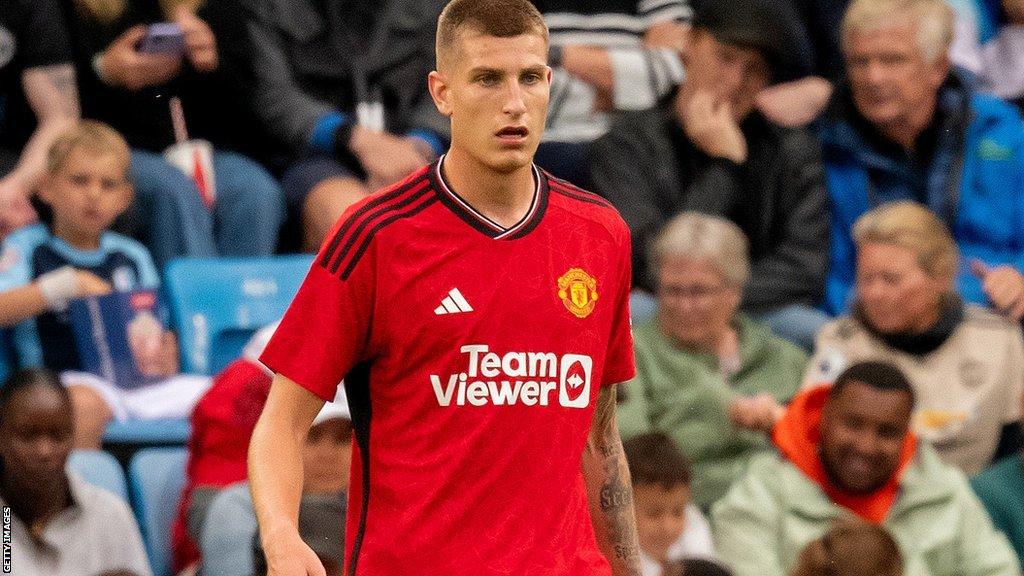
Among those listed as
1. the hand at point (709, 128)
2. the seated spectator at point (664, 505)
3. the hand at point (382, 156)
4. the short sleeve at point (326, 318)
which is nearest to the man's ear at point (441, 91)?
the short sleeve at point (326, 318)

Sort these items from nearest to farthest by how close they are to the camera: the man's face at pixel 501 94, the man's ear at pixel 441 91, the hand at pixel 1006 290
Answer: the man's face at pixel 501 94
the man's ear at pixel 441 91
the hand at pixel 1006 290

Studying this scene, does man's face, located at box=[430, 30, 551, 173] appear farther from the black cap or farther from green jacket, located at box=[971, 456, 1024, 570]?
the black cap

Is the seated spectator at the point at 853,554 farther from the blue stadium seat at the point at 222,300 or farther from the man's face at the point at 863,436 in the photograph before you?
the blue stadium seat at the point at 222,300

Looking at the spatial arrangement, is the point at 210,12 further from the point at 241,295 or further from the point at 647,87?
the point at 647,87

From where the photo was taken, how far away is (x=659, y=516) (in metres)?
6.15

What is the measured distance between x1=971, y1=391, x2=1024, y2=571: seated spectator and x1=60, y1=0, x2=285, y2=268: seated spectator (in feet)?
9.88

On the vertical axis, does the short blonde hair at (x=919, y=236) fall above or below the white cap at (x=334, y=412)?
above

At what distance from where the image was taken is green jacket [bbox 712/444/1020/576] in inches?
241

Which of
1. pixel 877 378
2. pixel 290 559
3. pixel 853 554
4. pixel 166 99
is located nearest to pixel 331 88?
pixel 166 99

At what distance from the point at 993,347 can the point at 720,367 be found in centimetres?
106

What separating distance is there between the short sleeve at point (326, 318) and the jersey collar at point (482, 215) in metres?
0.21

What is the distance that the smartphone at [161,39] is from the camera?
24.8ft

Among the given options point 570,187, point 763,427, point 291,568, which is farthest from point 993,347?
point 291,568

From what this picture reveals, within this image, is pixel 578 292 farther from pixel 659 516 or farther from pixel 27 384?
pixel 27 384
